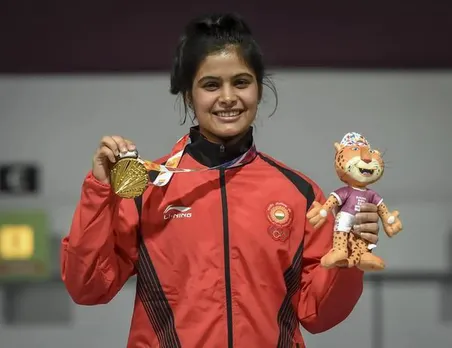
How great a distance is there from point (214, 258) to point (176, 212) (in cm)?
11

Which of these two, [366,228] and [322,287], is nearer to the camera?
[366,228]

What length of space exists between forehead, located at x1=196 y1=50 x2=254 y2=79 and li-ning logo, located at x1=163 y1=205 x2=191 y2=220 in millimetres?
242

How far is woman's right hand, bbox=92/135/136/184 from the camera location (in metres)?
1.33

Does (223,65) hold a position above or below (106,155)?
above

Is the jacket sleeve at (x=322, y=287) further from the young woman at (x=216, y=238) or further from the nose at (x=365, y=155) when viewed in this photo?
the nose at (x=365, y=155)

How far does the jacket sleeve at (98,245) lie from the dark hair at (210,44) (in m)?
0.26

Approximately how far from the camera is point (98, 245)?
4.43 feet

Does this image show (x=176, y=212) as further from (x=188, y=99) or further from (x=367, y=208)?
(x=367, y=208)

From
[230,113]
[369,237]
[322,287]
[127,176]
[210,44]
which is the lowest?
[322,287]

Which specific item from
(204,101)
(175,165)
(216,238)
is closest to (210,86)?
(204,101)

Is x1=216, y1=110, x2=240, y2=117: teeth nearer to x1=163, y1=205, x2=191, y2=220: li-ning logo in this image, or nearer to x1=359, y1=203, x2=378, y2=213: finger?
x1=163, y1=205, x2=191, y2=220: li-ning logo

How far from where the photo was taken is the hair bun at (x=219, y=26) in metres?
1.45

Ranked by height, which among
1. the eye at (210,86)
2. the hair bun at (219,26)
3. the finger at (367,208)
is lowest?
the finger at (367,208)

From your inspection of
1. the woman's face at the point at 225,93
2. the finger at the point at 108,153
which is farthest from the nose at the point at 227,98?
the finger at the point at 108,153
